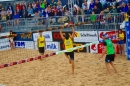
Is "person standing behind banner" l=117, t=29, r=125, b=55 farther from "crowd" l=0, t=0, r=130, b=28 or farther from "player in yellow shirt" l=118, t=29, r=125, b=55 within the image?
"crowd" l=0, t=0, r=130, b=28

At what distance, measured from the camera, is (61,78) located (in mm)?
11539

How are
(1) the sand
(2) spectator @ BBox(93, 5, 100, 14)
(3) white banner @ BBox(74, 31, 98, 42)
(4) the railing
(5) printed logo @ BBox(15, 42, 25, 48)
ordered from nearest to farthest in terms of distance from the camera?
(1) the sand < (4) the railing < (3) white banner @ BBox(74, 31, 98, 42) < (2) spectator @ BBox(93, 5, 100, 14) < (5) printed logo @ BBox(15, 42, 25, 48)

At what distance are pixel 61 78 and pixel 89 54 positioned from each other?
538 centimetres

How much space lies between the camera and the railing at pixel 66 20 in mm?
15992

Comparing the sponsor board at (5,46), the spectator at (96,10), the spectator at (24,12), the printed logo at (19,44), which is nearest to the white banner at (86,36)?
the spectator at (96,10)

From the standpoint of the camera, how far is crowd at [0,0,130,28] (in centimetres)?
1677

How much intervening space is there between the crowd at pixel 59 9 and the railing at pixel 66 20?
233mm

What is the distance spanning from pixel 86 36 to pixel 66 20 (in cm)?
200

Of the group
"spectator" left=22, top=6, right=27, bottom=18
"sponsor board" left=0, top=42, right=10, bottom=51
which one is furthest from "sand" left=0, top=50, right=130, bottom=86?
"spectator" left=22, top=6, right=27, bottom=18

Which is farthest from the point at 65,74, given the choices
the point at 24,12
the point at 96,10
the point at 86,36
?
the point at 24,12

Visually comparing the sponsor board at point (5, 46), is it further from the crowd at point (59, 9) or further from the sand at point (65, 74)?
the sand at point (65, 74)

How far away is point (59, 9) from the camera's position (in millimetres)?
19844

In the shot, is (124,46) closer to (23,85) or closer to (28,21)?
(23,85)

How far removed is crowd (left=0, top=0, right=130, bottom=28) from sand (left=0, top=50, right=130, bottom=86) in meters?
3.03
